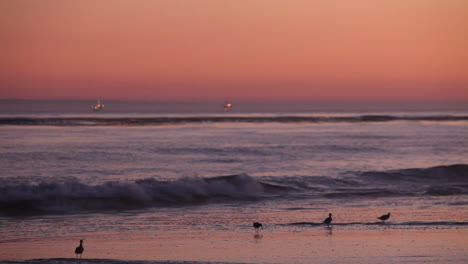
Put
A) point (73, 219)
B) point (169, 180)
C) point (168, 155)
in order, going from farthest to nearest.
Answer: point (168, 155) < point (169, 180) < point (73, 219)

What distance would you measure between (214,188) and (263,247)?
365 inches

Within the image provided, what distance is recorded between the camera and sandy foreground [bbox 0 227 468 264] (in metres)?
10.8

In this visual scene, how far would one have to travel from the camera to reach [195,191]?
66.8 feet

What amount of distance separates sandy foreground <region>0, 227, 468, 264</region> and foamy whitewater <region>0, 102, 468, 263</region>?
0.86 feet

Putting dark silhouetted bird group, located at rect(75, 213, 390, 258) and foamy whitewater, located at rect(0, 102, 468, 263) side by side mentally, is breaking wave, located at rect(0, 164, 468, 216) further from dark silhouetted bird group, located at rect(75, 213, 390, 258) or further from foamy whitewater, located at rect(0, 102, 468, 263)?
dark silhouetted bird group, located at rect(75, 213, 390, 258)

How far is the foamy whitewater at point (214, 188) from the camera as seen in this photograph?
572 inches

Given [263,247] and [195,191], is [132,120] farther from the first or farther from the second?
[263,247]

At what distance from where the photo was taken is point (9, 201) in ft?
59.3

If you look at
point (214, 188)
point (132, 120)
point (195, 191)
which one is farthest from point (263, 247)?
point (132, 120)

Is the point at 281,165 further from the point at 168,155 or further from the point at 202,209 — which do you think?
the point at 202,209

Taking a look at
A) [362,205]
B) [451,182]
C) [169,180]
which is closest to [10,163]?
[169,180]

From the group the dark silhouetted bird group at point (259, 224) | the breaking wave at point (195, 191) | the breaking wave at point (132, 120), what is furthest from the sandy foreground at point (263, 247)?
the breaking wave at point (132, 120)

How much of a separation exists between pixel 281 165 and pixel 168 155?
593 cm

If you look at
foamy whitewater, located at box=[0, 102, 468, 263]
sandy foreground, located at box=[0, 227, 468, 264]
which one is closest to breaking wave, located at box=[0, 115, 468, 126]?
foamy whitewater, located at box=[0, 102, 468, 263]
